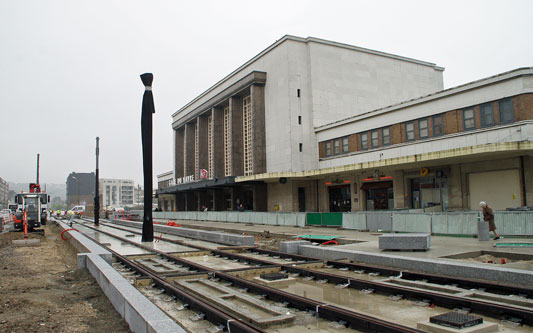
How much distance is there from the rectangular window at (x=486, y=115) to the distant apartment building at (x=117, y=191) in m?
162

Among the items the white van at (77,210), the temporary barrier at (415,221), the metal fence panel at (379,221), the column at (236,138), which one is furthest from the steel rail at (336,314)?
the white van at (77,210)

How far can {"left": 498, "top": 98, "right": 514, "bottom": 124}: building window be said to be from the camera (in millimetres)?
24250

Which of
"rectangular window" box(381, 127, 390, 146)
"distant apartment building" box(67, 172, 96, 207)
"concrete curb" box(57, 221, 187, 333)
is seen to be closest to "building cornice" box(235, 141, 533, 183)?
"rectangular window" box(381, 127, 390, 146)

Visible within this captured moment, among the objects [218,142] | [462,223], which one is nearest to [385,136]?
[462,223]

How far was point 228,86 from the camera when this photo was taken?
2072 inches

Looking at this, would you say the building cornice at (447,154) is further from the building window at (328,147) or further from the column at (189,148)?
the column at (189,148)

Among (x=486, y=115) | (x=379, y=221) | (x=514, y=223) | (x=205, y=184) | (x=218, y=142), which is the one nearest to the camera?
(x=514, y=223)

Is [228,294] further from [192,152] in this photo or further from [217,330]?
[192,152]

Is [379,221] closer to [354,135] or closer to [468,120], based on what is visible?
[468,120]

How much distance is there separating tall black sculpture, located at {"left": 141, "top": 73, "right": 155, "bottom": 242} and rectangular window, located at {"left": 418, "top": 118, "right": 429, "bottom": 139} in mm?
18883

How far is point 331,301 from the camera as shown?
8.25 m

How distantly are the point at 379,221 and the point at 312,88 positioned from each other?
2285cm

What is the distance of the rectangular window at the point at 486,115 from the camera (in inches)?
998

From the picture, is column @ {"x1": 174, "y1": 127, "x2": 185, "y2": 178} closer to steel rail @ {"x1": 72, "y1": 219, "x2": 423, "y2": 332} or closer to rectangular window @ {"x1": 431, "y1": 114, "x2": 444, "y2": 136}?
rectangular window @ {"x1": 431, "y1": 114, "x2": 444, "y2": 136}
